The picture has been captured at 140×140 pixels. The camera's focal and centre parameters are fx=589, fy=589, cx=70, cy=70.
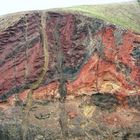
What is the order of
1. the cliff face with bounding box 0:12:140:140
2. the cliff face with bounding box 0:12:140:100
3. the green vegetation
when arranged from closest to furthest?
the cliff face with bounding box 0:12:140:140, the cliff face with bounding box 0:12:140:100, the green vegetation

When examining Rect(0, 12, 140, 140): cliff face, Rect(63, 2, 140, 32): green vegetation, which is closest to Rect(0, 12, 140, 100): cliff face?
Rect(0, 12, 140, 140): cliff face

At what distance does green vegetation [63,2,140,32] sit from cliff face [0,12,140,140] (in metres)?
0.56

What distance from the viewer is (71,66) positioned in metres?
27.1

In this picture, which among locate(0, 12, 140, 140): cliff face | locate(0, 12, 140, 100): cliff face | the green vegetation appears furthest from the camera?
the green vegetation

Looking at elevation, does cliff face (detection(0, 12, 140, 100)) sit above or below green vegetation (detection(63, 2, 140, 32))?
below

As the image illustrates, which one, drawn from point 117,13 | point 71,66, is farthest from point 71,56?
point 117,13

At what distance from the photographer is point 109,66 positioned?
26.9 metres

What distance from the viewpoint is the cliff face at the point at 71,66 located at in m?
26.6

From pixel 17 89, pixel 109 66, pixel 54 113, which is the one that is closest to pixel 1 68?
pixel 17 89

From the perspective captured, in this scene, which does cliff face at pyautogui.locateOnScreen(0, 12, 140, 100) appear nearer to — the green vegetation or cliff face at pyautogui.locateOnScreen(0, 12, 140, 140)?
cliff face at pyautogui.locateOnScreen(0, 12, 140, 140)

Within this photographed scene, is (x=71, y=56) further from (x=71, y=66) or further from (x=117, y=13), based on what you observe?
(x=117, y=13)

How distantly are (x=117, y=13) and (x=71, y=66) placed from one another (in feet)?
12.7

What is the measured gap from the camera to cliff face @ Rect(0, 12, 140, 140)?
26641 mm

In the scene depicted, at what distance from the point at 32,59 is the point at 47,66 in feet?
2.73
